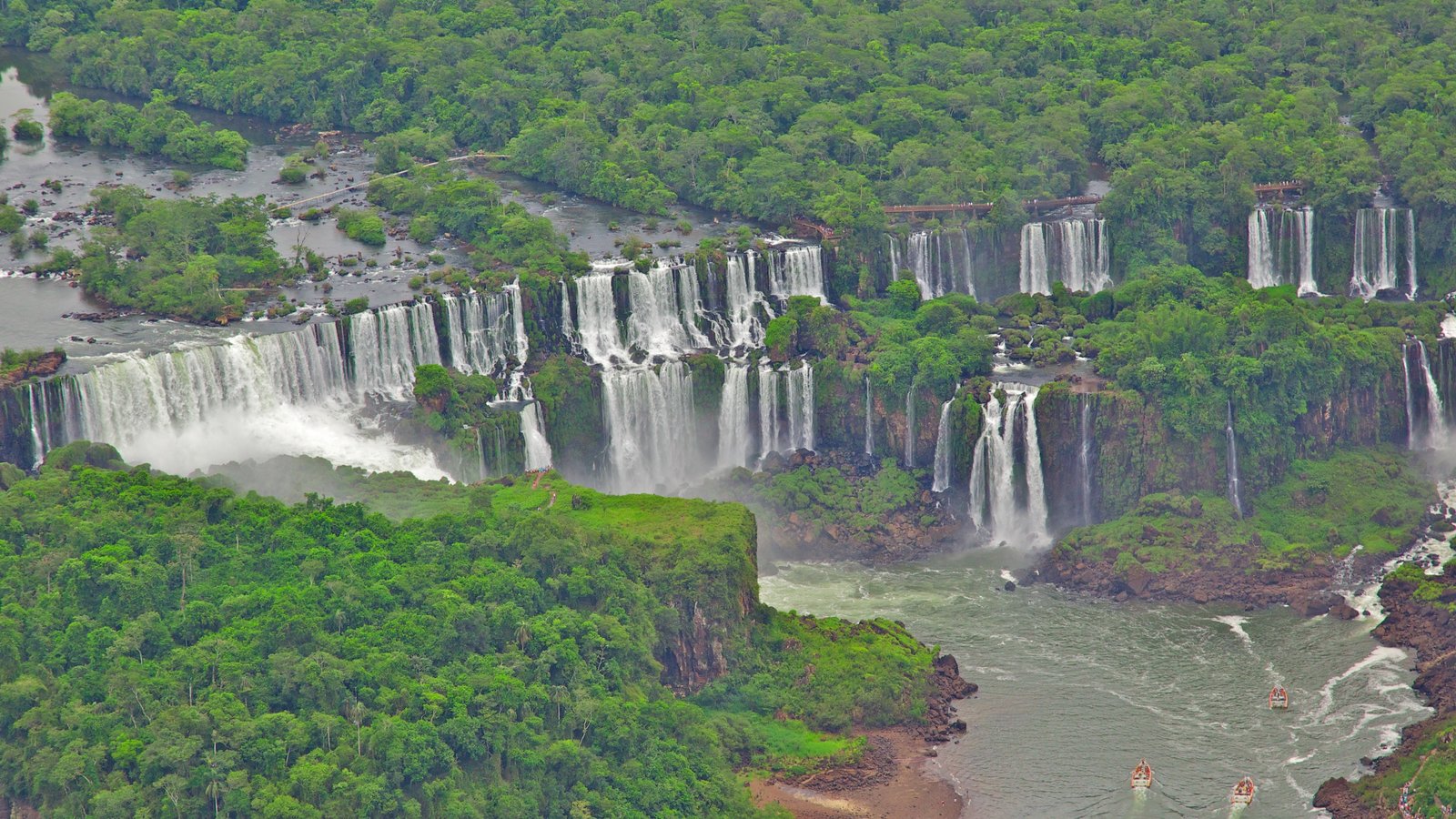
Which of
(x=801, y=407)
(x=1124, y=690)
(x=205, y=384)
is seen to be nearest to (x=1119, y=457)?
(x=801, y=407)

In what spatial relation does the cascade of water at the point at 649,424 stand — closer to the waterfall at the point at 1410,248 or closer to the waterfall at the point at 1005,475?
the waterfall at the point at 1005,475

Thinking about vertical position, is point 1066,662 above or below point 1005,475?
below

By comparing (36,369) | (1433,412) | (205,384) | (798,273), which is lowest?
(1433,412)

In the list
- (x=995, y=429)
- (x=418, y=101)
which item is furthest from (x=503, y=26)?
(x=995, y=429)

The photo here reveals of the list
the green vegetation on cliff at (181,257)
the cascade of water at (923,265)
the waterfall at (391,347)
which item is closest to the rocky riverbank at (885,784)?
the waterfall at (391,347)

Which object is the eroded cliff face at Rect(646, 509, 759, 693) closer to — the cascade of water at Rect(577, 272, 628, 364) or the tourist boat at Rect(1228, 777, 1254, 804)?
the tourist boat at Rect(1228, 777, 1254, 804)

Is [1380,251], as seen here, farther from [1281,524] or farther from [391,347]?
[391,347]

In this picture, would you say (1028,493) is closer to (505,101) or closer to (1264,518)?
(1264,518)
